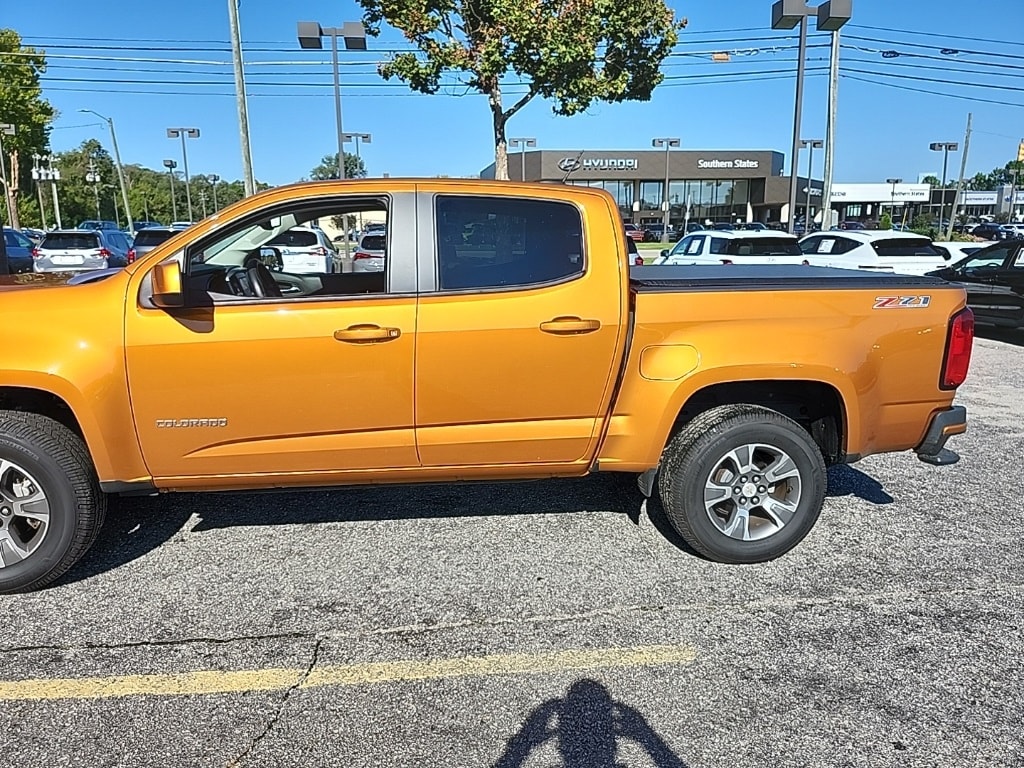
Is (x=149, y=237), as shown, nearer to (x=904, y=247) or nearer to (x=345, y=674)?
(x=904, y=247)

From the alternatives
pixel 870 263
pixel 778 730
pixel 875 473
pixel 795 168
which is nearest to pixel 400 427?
pixel 778 730

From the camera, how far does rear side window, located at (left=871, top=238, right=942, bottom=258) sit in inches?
556

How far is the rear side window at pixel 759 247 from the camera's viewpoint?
14.7 metres

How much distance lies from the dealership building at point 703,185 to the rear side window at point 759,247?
50755 mm

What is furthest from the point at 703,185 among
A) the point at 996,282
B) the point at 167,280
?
the point at 167,280

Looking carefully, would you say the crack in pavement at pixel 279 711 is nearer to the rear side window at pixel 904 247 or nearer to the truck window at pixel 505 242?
the truck window at pixel 505 242

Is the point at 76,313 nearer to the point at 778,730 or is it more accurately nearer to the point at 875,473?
the point at 778,730

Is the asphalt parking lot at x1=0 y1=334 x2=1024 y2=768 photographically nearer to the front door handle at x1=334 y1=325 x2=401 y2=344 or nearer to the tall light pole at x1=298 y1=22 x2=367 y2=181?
the front door handle at x1=334 y1=325 x2=401 y2=344

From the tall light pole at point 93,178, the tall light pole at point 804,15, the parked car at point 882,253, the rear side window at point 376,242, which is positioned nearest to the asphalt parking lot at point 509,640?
the rear side window at point 376,242

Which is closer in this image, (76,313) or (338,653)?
(338,653)

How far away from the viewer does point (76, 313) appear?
3562 mm

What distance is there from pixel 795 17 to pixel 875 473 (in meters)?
15.6

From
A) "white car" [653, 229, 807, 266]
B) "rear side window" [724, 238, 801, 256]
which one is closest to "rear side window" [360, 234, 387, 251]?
"white car" [653, 229, 807, 266]

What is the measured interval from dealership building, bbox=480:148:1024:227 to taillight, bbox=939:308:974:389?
6193 centimetres
